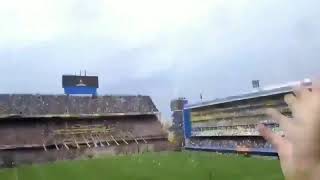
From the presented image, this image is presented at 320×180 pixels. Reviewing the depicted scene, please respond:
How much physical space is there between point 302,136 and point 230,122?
55214mm

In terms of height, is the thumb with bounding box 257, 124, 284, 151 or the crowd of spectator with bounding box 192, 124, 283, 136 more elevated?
the crowd of spectator with bounding box 192, 124, 283, 136

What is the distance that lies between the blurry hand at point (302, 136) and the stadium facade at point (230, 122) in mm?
43579

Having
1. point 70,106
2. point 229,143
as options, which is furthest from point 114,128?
point 229,143

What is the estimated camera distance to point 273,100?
4738 centimetres

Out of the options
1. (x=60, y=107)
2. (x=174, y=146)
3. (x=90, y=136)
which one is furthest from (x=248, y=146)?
(x=60, y=107)

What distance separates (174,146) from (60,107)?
16.1 meters

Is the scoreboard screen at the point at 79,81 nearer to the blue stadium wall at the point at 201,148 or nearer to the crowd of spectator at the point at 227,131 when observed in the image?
the blue stadium wall at the point at 201,148

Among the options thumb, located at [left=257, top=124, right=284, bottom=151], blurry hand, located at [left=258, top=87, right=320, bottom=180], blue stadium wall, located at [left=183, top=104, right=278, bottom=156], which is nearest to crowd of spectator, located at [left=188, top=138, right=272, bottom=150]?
blue stadium wall, located at [left=183, top=104, right=278, bottom=156]

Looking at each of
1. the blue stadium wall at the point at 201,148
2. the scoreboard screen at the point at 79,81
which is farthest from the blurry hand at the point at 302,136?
the scoreboard screen at the point at 79,81

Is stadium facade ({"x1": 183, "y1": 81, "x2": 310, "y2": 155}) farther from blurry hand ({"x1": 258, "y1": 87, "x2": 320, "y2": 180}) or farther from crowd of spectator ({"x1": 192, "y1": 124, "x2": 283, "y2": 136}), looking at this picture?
blurry hand ({"x1": 258, "y1": 87, "x2": 320, "y2": 180})

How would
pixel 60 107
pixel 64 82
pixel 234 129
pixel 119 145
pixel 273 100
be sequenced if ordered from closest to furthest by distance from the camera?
pixel 273 100 < pixel 234 129 < pixel 119 145 < pixel 60 107 < pixel 64 82

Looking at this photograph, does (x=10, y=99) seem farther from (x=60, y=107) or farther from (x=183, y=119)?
(x=183, y=119)

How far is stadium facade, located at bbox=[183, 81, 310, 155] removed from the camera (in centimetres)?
4847

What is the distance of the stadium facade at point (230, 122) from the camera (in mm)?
48469
